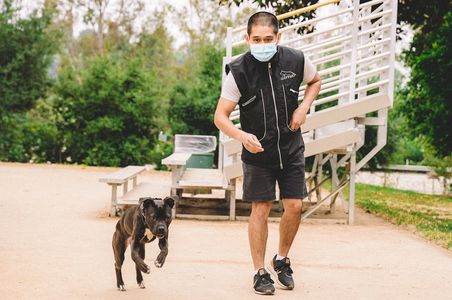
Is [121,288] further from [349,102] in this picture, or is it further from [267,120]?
[349,102]

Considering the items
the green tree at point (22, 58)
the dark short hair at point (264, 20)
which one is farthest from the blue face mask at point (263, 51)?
the green tree at point (22, 58)

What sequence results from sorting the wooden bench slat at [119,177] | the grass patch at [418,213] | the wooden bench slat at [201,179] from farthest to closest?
the wooden bench slat at [119,177]
the wooden bench slat at [201,179]
the grass patch at [418,213]

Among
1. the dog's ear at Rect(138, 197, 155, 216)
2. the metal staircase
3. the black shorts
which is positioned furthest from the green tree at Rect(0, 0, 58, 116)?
the dog's ear at Rect(138, 197, 155, 216)

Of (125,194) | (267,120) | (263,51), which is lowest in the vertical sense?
(125,194)

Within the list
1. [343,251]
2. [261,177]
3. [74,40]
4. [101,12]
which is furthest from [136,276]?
[74,40]

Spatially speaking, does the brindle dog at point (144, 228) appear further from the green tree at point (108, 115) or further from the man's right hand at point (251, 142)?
the green tree at point (108, 115)

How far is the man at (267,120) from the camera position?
5676mm

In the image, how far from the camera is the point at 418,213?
523 inches

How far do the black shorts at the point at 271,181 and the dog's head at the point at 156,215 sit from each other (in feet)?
3.47

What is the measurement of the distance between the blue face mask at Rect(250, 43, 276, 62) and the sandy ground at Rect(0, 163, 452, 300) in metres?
1.77

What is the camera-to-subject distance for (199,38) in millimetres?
42688

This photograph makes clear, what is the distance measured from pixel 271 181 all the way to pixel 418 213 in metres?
7.99

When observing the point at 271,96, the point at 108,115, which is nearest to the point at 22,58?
the point at 108,115

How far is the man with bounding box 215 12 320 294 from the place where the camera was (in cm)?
568
